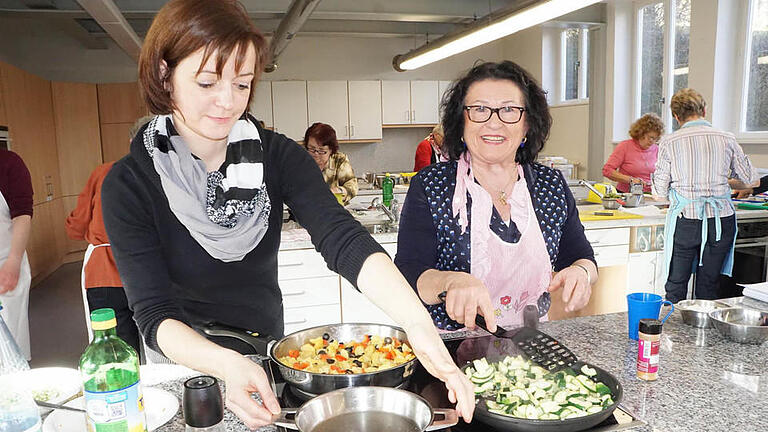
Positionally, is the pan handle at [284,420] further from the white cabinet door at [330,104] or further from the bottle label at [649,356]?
the white cabinet door at [330,104]

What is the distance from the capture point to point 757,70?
209 inches

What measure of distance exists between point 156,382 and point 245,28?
2.76 ft

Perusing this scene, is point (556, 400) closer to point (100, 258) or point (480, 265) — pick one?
point (480, 265)

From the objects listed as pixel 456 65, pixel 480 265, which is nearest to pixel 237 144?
pixel 480 265

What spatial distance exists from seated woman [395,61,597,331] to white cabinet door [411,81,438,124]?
6.76 meters

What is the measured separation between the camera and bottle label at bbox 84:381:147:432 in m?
0.87

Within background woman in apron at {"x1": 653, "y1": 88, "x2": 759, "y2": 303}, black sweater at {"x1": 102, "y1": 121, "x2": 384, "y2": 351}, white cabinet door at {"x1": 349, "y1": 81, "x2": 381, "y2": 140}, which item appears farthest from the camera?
white cabinet door at {"x1": 349, "y1": 81, "x2": 381, "y2": 140}

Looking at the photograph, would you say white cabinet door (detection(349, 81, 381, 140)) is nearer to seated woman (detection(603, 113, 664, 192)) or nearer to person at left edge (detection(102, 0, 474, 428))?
seated woman (detection(603, 113, 664, 192))

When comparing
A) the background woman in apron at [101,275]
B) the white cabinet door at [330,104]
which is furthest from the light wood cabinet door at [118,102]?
the background woman in apron at [101,275]

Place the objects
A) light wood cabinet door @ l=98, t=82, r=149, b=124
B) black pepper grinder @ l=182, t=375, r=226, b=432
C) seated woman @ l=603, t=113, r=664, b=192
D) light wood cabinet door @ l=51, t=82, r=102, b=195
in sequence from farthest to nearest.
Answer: light wood cabinet door @ l=98, t=82, r=149, b=124 → light wood cabinet door @ l=51, t=82, r=102, b=195 → seated woman @ l=603, t=113, r=664, b=192 → black pepper grinder @ l=182, t=375, r=226, b=432

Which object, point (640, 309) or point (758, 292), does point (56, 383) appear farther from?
point (758, 292)

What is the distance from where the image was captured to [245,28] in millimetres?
1146

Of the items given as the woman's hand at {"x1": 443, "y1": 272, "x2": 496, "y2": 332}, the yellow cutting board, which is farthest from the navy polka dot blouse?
the yellow cutting board

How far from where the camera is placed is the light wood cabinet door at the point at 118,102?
7395 mm
